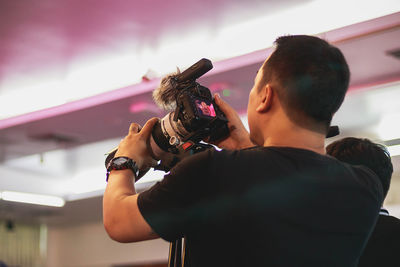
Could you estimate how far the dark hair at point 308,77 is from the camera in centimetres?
81

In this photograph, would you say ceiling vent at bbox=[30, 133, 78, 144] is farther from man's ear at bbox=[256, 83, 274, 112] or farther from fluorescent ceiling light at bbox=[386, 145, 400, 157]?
man's ear at bbox=[256, 83, 274, 112]

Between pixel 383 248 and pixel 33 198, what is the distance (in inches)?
227

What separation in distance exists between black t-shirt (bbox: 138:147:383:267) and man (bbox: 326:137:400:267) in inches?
22.9

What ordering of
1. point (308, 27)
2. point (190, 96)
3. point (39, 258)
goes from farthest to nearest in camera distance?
1. point (39, 258)
2. point (308, 27)
3. point (190, 96)

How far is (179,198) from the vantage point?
0.75m

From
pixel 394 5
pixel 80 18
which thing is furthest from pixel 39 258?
pixel 394 5

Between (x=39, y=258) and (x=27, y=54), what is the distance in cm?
682

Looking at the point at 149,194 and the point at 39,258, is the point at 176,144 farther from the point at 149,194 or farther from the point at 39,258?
the point at 39,258

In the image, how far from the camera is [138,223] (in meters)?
0.76

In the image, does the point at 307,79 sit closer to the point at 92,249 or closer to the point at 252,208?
the point at 252,208

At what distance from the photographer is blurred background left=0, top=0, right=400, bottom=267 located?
2525 mm

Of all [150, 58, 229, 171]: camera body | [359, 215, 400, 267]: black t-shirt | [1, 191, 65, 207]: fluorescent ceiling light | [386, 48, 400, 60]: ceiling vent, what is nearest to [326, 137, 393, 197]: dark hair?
[359, 215, 400, 267]: black t-shirt

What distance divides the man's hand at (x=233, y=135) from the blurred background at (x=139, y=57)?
4.73 feet

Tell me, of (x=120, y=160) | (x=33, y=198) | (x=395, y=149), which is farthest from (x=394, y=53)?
(x=33, y=198)
